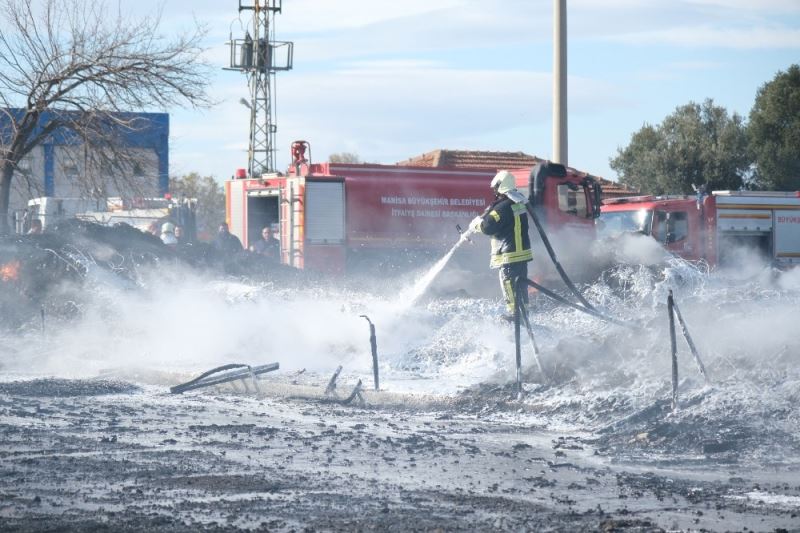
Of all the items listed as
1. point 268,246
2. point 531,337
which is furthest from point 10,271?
point 531,337

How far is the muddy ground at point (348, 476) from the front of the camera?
6.51m

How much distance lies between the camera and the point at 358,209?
2511 centimetres

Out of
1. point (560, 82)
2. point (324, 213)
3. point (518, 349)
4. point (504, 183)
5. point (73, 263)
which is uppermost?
point (560, 82)

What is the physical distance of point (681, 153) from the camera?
46219 mm

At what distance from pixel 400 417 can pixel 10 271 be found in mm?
11036

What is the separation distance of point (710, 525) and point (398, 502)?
191 cm

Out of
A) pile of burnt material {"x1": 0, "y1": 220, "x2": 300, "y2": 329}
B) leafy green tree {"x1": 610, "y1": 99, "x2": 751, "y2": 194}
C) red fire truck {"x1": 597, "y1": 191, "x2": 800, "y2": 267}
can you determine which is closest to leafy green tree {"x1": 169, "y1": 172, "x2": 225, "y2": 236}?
leafy green tree {"x1": 610, "y1": 99, "x2": 751, "y2": 194}

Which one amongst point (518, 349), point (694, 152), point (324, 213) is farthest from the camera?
point (694, 152)

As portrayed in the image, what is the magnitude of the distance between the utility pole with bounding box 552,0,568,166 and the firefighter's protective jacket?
1245cm

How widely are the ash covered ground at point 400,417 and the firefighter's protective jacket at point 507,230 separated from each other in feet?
3.28

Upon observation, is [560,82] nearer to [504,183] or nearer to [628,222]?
[628,222]

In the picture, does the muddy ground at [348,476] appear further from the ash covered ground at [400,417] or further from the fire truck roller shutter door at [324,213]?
the fire truck roller shutter door at [324,213]

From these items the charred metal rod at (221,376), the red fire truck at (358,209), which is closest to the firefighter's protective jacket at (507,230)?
the charred metal rod at (221,376)

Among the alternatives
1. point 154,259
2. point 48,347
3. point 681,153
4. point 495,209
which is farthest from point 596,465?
point 681,153
